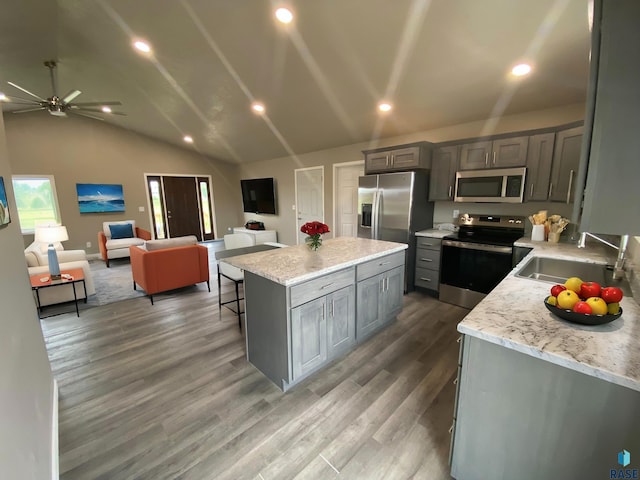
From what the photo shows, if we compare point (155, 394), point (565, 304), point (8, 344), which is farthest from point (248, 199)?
point (565, 304)

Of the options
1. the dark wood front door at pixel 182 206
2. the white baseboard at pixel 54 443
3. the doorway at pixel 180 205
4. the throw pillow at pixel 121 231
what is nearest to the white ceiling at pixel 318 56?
the throw pillow at pixel 121 231

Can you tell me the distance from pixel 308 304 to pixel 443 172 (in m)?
2.86

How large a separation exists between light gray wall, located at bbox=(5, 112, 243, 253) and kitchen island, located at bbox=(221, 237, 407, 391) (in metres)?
6.46

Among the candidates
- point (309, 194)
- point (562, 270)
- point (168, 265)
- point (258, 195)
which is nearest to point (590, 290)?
point (562, 270)

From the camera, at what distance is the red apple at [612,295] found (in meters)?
1.18

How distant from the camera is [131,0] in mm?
2465

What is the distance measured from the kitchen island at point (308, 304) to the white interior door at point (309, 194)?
358 cm

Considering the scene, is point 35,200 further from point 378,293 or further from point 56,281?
point 378,293

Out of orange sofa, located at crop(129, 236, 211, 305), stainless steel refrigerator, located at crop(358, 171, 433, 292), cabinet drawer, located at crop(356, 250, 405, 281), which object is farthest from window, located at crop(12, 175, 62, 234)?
cabinet drawer, located at crop(356, 250, 405, 281)

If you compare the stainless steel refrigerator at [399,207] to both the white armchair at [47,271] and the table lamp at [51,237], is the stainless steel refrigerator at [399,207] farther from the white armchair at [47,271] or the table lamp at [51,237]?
the white armchair at [47,271]

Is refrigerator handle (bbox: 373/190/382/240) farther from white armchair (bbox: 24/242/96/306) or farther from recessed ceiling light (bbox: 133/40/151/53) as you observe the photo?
white armchair (bbox: 24/242/96/306)

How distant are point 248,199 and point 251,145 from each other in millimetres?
2103

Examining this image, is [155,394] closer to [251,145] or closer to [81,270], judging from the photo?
[81,270]

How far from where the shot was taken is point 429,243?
375 cm
